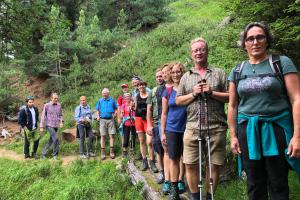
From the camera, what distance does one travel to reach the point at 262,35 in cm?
342

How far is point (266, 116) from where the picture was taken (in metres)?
3.37

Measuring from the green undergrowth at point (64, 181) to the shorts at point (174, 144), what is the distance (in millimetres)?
2035

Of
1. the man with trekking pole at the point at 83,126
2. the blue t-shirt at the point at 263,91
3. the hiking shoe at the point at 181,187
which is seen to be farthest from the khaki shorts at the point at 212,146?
the man with trekking pole at the point at 83,126

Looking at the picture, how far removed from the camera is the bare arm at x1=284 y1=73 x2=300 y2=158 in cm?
317

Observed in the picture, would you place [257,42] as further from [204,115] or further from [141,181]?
[141,181]

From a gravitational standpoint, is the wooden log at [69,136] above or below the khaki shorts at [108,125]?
below

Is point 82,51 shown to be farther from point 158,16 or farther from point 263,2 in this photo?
point 263,2

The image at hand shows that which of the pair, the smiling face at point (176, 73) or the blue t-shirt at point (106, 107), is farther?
the blue t-shirt at point (106, 107)

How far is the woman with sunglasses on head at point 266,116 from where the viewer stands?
3268mm

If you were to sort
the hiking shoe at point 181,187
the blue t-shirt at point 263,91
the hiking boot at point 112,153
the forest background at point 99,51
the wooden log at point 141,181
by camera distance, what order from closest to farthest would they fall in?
the blue t-shirt at point 263,91
the hiking shoe at point 181,187
the wooden log at point 141,181
the hiking boot at point 112,153
the forest background at point 99,51

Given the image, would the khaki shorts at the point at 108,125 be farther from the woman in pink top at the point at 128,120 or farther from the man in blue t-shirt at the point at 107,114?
the woman in pink top at the point at 128,120

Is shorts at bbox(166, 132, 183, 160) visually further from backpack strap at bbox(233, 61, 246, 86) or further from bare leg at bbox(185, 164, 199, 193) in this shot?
backpack strap at bbox(233, 61, 246, 86)

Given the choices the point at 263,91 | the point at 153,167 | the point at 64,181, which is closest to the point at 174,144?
the point at 263,91

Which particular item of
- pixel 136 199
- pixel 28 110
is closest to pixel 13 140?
pixel 28 110
